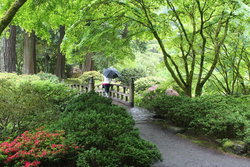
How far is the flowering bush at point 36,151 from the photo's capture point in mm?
3072

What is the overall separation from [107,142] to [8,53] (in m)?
12.5

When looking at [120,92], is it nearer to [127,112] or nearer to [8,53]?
[127,112]

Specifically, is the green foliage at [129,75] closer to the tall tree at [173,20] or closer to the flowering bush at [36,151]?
the tall tree at [173,20]

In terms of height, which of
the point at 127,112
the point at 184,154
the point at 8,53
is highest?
the point at 8,53

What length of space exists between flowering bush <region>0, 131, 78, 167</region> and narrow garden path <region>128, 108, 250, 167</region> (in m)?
1.80

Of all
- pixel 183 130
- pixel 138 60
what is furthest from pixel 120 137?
pixel 138 60

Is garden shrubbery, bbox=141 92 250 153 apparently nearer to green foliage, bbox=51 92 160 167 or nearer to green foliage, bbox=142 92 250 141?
green foliage, bbox=142 92 250 141

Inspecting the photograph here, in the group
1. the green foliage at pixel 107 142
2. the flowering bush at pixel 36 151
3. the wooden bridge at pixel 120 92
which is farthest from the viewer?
the wooden bridge at pixel 120 92

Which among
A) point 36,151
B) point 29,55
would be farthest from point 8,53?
point 36,151

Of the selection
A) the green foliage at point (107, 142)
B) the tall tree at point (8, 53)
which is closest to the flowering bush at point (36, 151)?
the green foliage at point (107, 142)

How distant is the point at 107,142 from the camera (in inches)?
142

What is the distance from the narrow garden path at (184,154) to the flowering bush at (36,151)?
1805 mm

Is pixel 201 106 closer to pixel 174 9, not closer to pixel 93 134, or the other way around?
pixel 174 9

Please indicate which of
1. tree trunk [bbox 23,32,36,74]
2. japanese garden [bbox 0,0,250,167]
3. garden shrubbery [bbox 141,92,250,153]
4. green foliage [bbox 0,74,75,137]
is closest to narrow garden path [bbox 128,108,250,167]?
japanese garden [bbox 0,0,250,167]
